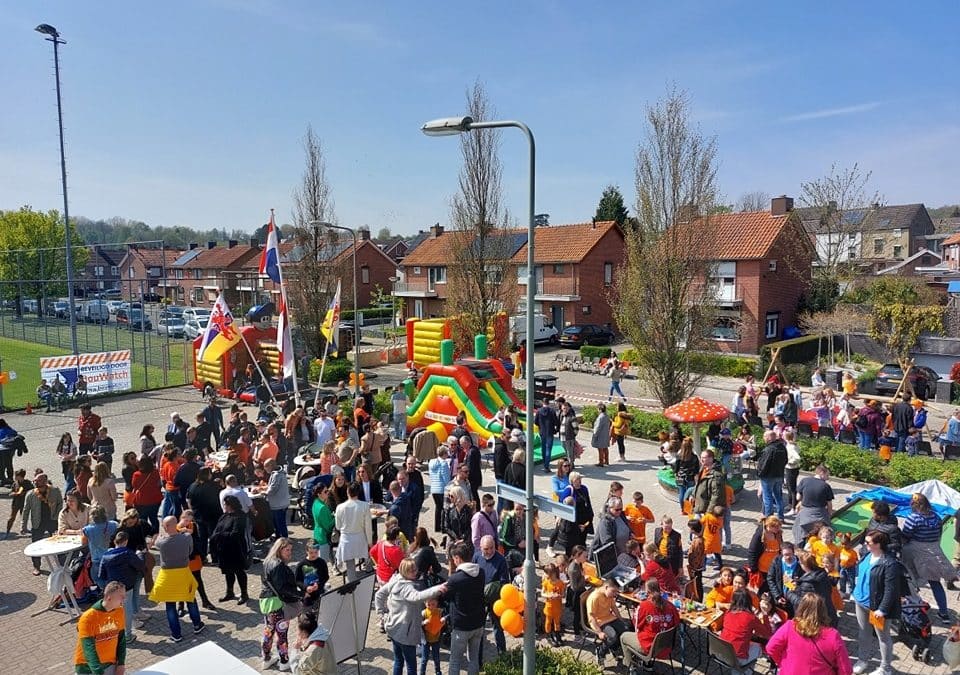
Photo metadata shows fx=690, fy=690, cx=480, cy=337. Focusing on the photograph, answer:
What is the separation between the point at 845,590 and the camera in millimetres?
9492

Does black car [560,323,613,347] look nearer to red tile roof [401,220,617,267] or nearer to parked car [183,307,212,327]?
red tile roof [401,220,617,267]

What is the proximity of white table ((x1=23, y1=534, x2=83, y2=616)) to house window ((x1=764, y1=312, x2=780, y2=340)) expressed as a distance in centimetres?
3361

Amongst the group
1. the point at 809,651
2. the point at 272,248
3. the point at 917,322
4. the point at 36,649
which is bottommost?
the point at 36,649

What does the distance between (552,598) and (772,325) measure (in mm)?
32109

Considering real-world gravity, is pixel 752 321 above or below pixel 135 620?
above

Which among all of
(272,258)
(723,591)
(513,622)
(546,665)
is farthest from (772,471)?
(272,258)

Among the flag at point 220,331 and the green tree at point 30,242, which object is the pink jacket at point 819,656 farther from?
the green tree at point 30,242

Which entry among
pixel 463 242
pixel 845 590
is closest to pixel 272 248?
pixel 463 242

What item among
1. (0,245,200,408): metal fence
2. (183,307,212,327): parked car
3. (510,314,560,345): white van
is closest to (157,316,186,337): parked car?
(0,245,200,408): metal fence

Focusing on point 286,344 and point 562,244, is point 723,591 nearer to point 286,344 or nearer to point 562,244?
point 286,344

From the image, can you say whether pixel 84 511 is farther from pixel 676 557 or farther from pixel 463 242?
pixel 463 242

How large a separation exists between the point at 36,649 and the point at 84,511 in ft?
6.74

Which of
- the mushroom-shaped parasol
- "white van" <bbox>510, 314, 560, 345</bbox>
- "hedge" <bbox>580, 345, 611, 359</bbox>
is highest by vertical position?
"white van" <bbox>510, 314, 560, 345</bbox>

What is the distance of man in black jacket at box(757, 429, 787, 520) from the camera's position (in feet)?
38.9
